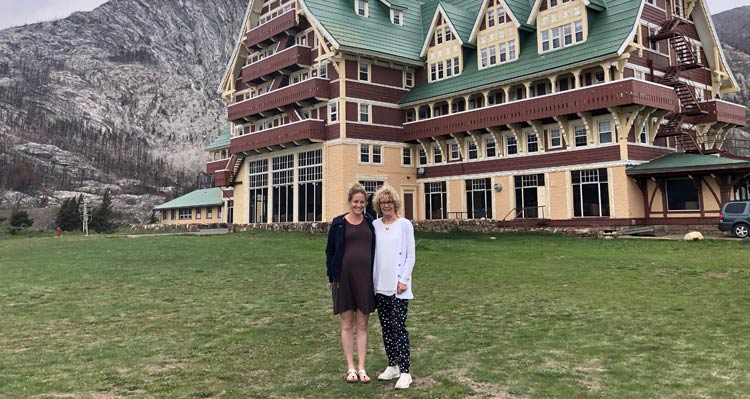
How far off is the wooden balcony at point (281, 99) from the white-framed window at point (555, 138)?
1728 centimetres

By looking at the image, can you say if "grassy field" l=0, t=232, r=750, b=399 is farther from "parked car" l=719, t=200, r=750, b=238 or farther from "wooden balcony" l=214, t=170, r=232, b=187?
"wooden balcony" l=214, t=170, r=232, b=187

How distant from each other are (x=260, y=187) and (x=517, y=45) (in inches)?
1027

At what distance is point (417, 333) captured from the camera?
28.1 feet

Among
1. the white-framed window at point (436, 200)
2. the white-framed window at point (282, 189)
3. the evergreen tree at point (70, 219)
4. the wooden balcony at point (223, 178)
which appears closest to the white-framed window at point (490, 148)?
the white-framed window at point (436, 200)

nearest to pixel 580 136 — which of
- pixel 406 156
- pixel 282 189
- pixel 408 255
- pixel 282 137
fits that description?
pixel 406 156

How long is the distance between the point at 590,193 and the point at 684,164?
18.2 ft

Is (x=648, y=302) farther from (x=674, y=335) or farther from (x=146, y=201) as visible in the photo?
(x=146, y=201)

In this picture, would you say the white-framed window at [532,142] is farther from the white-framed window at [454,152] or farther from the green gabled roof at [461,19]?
the green gabled roof at [461,19]

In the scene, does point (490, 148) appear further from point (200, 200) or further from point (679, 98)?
point (200, 200)

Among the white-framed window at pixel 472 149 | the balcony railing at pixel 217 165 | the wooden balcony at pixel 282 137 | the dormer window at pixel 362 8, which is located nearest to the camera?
the white-framed window at pixel 472 149

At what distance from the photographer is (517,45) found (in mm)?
38594

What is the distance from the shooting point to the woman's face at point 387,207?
624cm

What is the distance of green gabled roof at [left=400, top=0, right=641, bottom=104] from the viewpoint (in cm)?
3241


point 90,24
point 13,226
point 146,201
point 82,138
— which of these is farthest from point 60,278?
point 90,24
